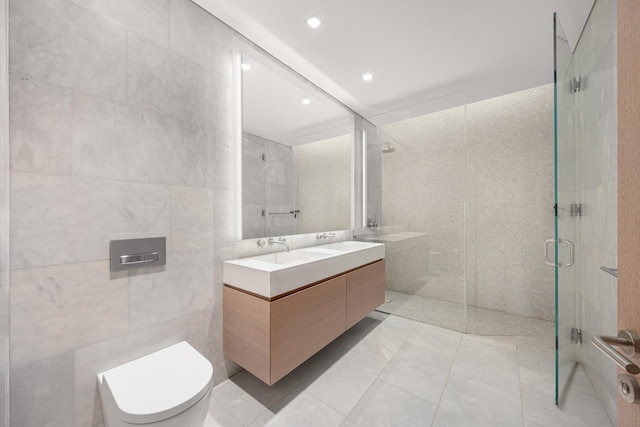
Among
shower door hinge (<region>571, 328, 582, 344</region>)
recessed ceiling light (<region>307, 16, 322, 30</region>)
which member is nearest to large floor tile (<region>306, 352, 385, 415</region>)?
shower door hinge (<region>571, 328, 582, 344</region>)

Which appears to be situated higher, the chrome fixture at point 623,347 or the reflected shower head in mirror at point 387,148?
the reflected shower head in mirror at point 387,148

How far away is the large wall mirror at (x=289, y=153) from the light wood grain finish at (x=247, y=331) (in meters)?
0.55

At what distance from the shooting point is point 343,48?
202 cm

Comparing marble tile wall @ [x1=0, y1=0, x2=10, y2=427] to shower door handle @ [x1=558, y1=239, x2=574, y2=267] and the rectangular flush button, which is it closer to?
the rectangular flush button

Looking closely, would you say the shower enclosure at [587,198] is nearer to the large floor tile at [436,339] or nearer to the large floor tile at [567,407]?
the large floor tile at [567,407]

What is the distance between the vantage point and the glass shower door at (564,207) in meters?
1.49

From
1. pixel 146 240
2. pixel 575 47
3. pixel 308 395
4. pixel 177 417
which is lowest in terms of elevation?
pixel 308 395

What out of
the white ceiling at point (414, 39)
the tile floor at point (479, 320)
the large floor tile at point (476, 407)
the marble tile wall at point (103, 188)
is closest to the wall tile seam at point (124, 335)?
the marble tile wall at point (103, 188)

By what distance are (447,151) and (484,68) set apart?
799 mm

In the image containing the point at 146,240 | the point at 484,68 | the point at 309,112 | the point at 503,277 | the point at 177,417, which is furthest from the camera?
the point at 503,277

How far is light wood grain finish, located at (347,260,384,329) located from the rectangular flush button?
1412 millimetres

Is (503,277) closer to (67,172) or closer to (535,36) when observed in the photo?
(535,36)

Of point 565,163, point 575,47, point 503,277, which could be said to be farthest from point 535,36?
point 503,277

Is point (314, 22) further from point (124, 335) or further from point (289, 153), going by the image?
point (124, 335)
